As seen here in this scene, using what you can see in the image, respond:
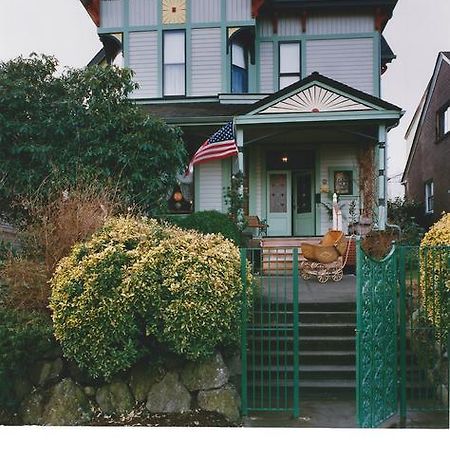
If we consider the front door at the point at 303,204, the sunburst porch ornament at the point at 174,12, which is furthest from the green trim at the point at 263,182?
Result: the sunburst porch ornament at the point at 174,12

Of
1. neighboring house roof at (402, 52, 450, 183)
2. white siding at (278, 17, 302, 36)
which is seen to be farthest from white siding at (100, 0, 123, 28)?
neighboring house roof at (402, 52, 450, 183)

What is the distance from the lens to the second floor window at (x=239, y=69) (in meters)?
12.8

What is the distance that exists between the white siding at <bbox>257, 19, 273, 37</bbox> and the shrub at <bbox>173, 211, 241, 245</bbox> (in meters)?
5.66

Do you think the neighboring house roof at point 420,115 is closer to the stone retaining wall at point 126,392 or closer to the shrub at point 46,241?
the shrub at point 46,241

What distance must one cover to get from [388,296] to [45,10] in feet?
19.0

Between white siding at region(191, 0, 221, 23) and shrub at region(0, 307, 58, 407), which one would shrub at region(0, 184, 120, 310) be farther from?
white siding at region(191, 0, 221, 23)

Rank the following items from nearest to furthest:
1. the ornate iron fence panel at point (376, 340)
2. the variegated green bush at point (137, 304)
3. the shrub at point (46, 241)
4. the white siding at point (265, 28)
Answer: the ornate iron fence panel at point (376, 340) < the variegated green bush at point (137, 304) < the shrub at point (46, 241) < the white siding at point (265, 28)

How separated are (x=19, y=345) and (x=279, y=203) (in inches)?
334

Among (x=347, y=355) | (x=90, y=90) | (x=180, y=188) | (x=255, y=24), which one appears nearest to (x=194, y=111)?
(x=180, y=188)

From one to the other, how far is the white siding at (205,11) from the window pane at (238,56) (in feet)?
2.51

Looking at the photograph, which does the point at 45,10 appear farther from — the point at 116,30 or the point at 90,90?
the point at 116,30

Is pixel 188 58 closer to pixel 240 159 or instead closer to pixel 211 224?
pixel 240 159

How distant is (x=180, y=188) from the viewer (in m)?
12.3

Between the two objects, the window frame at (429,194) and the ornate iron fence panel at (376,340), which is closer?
the ornate iron fence panel at (376,340)
